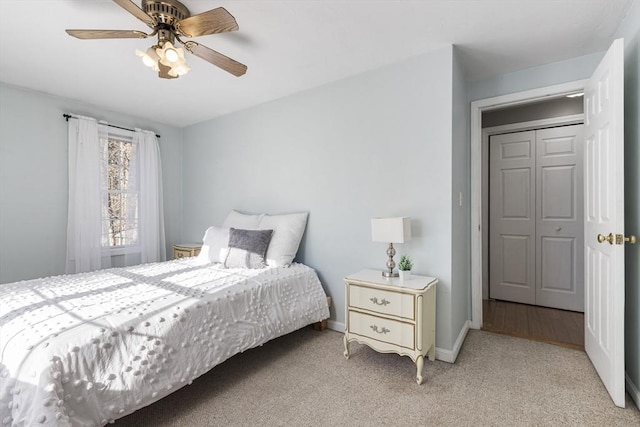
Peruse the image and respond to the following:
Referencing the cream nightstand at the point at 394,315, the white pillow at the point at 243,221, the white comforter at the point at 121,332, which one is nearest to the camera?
the white comforter at the point at 121,332

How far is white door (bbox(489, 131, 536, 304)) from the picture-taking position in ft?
11.8

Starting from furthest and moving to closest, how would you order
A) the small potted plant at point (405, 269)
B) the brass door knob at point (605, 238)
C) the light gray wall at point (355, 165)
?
the light gray wall at point (355, 165)
the small potted plant at point (405, 269)
the brass door knob at point (605, 238)

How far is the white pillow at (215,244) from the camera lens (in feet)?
9.85

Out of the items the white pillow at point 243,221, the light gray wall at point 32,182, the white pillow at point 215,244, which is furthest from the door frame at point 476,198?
the light gray wall at point 32,182

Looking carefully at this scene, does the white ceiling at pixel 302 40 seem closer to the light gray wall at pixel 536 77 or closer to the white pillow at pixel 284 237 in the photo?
the light gray wall at pixel 536 77

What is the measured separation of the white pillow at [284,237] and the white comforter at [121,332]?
292mm

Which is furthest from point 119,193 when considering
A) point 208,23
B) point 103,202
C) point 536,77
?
point 536,77

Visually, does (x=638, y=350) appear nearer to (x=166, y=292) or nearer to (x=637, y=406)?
(x=637, y=406)

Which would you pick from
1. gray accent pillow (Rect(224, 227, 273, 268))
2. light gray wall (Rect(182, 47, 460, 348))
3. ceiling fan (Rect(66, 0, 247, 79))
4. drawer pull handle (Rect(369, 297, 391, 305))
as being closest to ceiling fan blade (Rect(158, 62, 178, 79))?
ceiling fan (Rect(66, 0, 247, 79))

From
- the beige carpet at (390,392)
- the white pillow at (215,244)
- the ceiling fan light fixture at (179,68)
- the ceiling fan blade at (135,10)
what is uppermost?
the ceiling fan blade at (135,10)

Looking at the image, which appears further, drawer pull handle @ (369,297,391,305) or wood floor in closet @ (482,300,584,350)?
wood floor in closet @ (482,300,584,350)

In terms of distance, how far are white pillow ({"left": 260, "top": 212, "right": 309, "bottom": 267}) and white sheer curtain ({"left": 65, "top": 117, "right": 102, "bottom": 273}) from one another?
199 cm

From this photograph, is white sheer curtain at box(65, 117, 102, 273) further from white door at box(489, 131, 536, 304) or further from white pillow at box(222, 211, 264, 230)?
white door at box(489, 131, 536, 304)

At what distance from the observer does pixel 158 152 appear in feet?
13.4
